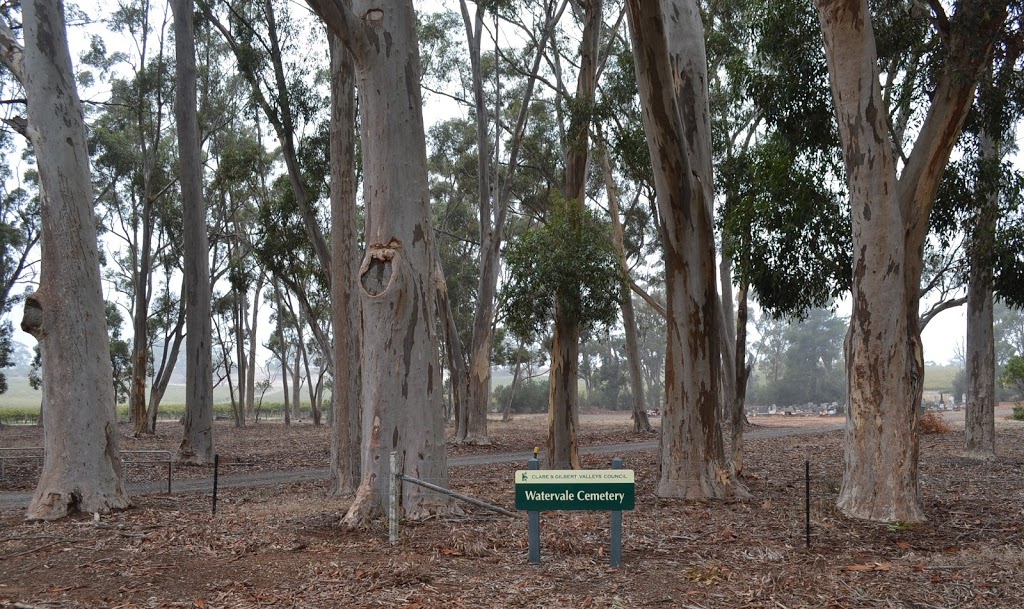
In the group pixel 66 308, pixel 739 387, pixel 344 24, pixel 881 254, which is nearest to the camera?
pixel 344 24

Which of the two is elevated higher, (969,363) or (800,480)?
(969,363)

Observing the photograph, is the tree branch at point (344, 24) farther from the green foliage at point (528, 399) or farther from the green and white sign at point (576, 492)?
the green foliage at point (528, 399)

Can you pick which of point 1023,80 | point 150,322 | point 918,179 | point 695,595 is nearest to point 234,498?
point 695,595

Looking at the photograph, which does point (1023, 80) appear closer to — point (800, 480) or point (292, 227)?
point (800, 480)

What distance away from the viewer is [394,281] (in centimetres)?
773

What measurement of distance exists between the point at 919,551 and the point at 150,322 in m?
35.1

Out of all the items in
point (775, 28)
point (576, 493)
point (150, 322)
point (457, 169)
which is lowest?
point (576, 493)

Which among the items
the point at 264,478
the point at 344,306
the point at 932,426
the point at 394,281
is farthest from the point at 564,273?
the point at 932,426

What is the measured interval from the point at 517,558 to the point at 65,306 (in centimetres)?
588

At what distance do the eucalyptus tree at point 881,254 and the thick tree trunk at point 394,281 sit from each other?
414cm

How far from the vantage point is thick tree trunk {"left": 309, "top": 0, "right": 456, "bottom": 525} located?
7.79 metres

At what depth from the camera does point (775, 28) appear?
450 inches

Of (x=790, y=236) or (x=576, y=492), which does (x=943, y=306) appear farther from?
(x=576, y=492)

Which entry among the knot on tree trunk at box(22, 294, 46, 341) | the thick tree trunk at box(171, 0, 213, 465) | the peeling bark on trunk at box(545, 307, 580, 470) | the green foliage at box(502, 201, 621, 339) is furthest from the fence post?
the thick tree trunk at box(171, 0, 213, 465)
